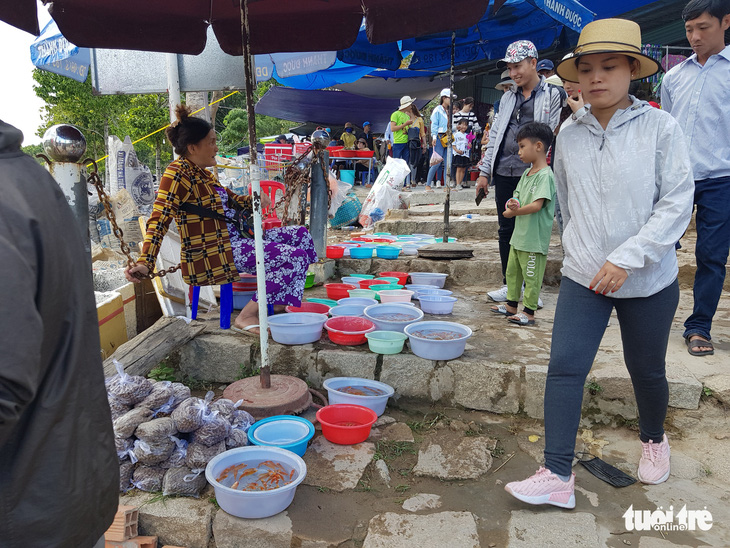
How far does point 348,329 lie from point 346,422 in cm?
87

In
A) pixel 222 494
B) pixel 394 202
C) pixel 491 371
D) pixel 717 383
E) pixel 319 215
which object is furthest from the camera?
pixel 394 202

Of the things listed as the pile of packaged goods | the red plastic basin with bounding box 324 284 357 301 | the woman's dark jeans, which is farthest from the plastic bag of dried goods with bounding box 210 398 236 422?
the red plastic basin with bounding box 324 284 357 301

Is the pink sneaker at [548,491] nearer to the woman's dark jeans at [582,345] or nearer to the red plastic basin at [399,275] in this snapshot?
the woman's dark jeans at [582,345]

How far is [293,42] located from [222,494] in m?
3.03

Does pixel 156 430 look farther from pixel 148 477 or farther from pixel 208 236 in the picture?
pixel 208 236

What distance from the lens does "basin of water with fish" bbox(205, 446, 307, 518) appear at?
83.0 inches

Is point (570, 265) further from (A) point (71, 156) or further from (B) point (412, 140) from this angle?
(B) point (412, 140)

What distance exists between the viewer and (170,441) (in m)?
2.45

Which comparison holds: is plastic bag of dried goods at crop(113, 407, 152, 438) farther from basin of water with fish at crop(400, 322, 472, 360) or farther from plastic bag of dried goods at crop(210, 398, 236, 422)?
basin of water with fish at crop(400, 322, 472, 360)

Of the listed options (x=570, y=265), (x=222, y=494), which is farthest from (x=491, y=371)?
(x=222, y=494)

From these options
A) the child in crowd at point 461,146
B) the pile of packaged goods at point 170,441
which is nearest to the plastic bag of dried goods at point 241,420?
the pile of packaged goods at point 170,441

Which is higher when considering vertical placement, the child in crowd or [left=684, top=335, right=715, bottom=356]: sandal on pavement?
the child in crowd

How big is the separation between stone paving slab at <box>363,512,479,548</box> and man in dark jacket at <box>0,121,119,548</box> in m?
1.34

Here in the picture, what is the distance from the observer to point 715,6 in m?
2.83
